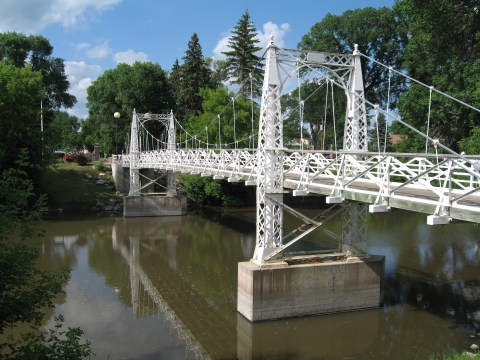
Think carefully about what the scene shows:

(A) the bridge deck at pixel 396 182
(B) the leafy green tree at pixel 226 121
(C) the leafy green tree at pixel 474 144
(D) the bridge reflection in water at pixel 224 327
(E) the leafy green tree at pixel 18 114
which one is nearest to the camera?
(A) the bridge deck at pixel 396 182

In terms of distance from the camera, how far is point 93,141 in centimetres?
5997

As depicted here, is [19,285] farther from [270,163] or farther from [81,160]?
[81,160]

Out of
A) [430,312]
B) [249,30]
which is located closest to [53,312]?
[430,312]

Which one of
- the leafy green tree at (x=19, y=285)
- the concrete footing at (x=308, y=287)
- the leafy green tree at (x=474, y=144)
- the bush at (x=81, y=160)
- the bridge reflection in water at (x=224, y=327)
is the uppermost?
the leafy green tree at (x=474, y=144)

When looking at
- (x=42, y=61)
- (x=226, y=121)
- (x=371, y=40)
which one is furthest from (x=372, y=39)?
(x=42, y=61)

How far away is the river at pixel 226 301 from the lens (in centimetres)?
1127

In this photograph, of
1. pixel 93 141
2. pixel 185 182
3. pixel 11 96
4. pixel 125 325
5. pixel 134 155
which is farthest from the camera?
pixel 93 141

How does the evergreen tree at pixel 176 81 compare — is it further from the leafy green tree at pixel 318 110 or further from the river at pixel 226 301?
the river at pixel 226 301

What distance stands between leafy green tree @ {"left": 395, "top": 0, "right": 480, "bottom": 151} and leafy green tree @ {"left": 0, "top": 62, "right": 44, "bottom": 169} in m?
21.0

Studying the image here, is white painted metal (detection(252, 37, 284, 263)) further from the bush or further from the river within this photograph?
the bush

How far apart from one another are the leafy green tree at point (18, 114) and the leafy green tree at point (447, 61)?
828 inches

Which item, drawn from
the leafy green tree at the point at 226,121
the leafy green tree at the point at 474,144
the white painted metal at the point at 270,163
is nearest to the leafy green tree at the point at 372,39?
the leafy green tree at the point at 226,121

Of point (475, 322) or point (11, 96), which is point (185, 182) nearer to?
point (11, 96)

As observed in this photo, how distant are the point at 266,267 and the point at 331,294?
6.47 feet
